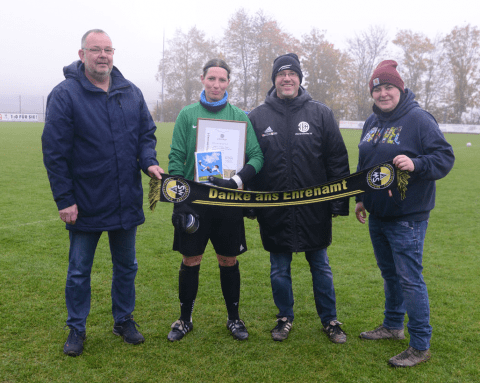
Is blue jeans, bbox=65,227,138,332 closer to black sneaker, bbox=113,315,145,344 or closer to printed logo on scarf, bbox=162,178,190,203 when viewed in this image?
black sneaker, bbox=113,315,145,344

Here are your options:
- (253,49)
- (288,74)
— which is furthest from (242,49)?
(288,74)

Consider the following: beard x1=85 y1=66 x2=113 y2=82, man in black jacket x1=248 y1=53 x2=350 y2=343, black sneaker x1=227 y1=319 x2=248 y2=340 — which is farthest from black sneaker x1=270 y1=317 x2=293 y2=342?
beard x1=85 y1=66 x2=113 y2=82

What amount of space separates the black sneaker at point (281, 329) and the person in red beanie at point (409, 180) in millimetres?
855

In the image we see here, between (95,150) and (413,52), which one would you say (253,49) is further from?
(95,150)

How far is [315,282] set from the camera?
3406 millimetres

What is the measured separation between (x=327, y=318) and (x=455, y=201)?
7.23 meters

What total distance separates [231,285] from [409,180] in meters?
1.68

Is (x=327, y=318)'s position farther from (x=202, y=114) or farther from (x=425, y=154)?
(x=202, y=114)

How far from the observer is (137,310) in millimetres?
3932

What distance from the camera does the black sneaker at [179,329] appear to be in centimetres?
338

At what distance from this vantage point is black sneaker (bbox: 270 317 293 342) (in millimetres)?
3404

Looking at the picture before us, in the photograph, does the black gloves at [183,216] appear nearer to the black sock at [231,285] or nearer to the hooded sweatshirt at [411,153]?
the black sock at [231,285]

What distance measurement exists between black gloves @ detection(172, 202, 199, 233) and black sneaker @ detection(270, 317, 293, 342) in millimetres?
1165

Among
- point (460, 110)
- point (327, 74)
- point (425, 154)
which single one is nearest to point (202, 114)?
point (425, 154)
